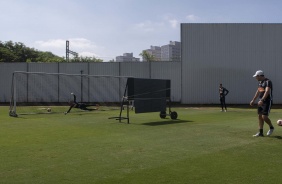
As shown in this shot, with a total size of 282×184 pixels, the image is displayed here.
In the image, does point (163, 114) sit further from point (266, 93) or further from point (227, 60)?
point (227, 60)

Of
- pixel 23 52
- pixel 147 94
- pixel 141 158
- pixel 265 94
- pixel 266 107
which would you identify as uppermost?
pixel 23 52

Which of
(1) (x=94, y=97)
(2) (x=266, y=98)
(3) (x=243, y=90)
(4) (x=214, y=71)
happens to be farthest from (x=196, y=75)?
(2) (x=266, y=98)

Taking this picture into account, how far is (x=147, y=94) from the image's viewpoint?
16906 mm

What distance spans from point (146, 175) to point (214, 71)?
28.8 meters

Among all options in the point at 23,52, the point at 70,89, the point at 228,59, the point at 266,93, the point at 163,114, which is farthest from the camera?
the point at 23,52

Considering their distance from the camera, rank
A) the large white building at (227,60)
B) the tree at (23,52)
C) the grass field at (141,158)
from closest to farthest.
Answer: the grass field at (141,158) → the large white building at (227,60) → the tree at (23,52)

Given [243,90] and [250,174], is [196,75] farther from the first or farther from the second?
[250,174]

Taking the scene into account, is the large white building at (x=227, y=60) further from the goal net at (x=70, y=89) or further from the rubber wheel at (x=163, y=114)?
the rubber wheel at (x=163, y=114)

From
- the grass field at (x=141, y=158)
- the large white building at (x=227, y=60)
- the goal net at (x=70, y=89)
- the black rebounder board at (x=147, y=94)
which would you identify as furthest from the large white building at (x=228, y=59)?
the grass field at (x=141, y=158)

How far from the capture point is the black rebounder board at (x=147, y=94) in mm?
16125

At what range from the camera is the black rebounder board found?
52.9 ft

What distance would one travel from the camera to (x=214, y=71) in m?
34.2

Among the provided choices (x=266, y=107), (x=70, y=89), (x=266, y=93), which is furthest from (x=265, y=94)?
(x=70, y=89)

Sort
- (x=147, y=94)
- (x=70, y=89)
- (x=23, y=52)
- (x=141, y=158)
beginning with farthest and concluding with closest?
(x=23, y=52)
(x=70, y=89)
(x=147, y=94)
(x=141, y=158)
